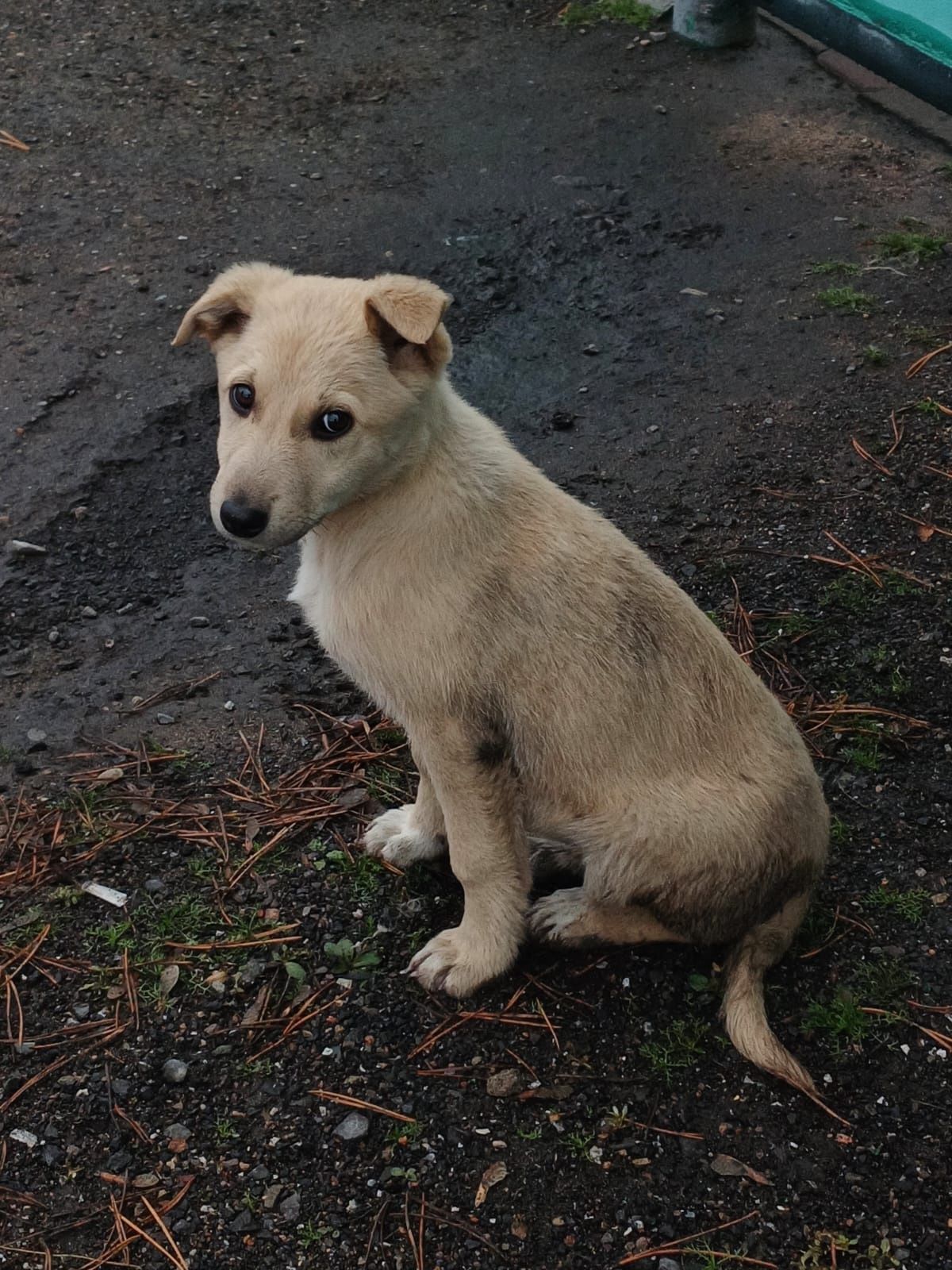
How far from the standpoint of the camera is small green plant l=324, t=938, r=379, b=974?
4.10 m

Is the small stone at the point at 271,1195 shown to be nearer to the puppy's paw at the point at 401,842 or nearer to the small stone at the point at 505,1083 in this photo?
the small stone at the point at 505,1083

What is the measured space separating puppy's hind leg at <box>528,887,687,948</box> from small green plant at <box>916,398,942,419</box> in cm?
378

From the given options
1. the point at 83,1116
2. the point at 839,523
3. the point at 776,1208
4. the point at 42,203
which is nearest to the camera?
the point at 776,1208

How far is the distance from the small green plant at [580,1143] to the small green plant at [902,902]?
1.38 m

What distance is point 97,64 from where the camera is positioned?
1068cm

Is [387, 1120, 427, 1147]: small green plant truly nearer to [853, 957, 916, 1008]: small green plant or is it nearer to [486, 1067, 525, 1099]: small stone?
[486, 1067, 525, 1099]: small stone

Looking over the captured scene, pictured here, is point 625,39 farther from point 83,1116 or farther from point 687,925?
point 83,1116

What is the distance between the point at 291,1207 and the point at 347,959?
873 millimetres

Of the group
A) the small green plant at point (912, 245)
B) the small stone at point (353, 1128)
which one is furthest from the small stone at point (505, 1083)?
the small green plant at point (912, 245)

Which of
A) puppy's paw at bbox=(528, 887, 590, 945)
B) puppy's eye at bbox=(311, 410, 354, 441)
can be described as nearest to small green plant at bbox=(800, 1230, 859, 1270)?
puppy's paw at bbox=(528, 887, 590, 945)

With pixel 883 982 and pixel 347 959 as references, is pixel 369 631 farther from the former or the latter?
pixel 883 982

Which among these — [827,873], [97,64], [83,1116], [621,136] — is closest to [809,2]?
[621,136]

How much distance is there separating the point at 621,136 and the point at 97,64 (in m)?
4.97

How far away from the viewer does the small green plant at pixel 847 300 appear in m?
7.44
